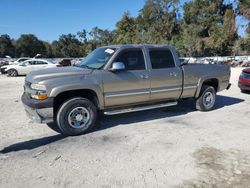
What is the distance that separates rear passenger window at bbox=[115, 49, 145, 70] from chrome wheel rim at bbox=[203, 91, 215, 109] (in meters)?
2.56

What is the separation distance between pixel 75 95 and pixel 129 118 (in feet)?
6.11

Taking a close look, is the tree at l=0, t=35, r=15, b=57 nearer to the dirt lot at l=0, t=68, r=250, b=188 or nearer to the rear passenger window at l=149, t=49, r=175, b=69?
the dirt lot at l=0, t=68, r=250, b=188

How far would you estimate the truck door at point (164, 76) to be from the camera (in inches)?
280

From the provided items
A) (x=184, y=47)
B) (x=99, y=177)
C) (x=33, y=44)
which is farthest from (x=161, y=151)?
(x=33, y=44)

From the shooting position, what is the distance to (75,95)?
6.18 m

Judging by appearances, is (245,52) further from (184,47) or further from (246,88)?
(246,88)

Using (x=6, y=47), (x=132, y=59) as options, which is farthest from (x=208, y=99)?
(x=6, y=47)

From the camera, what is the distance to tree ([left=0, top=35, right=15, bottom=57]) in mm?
69375

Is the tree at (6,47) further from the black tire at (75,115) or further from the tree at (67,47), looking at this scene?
the black tire at (75,115)

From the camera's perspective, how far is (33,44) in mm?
73625

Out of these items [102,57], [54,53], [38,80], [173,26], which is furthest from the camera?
[54,53]

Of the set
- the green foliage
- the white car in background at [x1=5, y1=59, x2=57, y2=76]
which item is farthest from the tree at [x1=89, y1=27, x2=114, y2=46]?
the white car in background at [x1=5, y1=59, x2=57, y2=76]

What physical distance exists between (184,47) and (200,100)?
4583cm

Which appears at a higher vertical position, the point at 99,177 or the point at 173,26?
the point at 173,26
